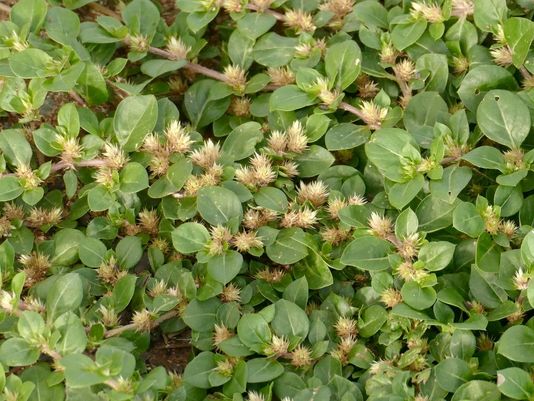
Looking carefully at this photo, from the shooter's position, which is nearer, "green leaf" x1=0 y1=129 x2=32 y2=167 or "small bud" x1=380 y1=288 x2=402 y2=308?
"small bud" x1=380 y1=288 x2=402 y2=308

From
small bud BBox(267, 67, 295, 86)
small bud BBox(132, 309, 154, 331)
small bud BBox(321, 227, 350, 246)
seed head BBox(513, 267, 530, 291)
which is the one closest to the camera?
seed head BBox(513, 267, 530, 291)

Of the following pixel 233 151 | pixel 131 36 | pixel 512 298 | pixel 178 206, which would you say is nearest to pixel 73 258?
pixel 178 206

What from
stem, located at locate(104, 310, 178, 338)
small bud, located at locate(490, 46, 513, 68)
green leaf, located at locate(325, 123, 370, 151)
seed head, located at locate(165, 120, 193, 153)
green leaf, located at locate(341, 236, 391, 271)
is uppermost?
small bud, located at locate(490, 46, 513, 68)

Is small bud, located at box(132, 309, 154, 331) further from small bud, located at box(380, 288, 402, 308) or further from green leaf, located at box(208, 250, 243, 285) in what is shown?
small bud, located at box(380, 288, 402, 308)

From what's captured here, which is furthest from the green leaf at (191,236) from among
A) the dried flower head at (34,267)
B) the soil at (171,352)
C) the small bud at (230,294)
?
the dried flower head at (34,267)

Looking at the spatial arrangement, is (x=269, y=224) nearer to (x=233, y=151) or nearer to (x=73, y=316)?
(x=233, y=151)

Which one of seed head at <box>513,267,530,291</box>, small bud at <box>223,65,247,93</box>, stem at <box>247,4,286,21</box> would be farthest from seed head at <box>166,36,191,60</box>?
seed head at <box>513,267,530,291</box>

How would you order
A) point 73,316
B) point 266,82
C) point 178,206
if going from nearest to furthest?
point 73,316 → point 178,206 → point 266,82
